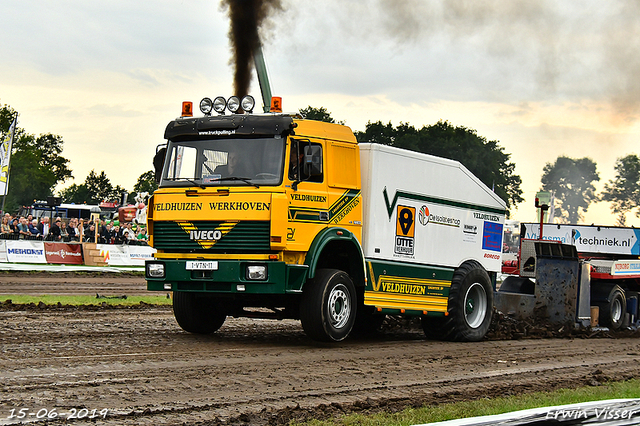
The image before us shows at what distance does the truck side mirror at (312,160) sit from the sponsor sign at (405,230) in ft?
6.55

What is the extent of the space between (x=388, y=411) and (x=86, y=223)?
98.7ft

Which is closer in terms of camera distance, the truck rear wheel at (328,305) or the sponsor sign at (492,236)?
the truck rear wheel at (328,305)

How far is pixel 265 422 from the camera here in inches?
245

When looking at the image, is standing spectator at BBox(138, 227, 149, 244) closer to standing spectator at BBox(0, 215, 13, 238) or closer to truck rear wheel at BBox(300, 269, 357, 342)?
standing spectator at BBox(0, 215, 13, 238)

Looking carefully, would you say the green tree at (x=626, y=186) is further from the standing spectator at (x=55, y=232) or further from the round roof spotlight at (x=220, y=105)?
the round roof spotlight at (x=220, y=105)

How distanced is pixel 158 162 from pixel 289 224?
2434mm

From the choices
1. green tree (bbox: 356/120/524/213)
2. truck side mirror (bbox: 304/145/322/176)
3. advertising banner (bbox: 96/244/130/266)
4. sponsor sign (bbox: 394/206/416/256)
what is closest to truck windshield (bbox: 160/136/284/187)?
truck side mirror (bbox: 304/145/322/176)

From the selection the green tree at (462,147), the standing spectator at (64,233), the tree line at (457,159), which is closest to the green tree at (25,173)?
the tree line at (457,159)

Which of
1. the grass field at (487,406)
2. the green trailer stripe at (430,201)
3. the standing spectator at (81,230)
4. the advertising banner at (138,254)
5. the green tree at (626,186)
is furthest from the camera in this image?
the green tree at (626,186)

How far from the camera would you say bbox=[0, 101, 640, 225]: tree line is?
73.8m

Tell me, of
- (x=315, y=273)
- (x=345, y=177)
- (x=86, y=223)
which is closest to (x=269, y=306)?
(x=315, y=273)

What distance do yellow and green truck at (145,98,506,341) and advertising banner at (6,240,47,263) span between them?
19013 mm

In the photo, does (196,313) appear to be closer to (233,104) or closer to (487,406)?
(233,104)

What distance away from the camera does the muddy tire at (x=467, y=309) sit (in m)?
13.4
